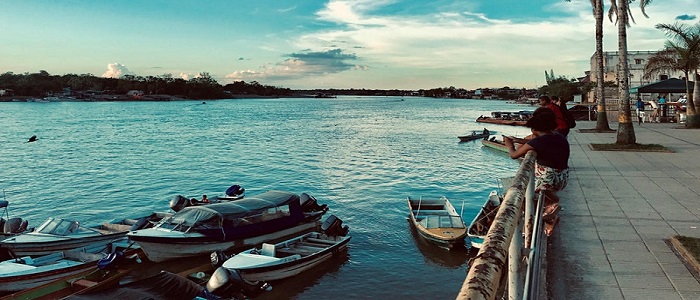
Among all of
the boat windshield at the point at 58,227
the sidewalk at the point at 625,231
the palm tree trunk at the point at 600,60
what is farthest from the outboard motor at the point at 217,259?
the palm tree trunk at the point at 600,60

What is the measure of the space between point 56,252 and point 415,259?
35.2 ft

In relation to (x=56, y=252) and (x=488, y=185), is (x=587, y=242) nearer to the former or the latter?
(x=56, y=252)

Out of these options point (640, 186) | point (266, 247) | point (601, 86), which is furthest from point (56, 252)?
point (601, 86)

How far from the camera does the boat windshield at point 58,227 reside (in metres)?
16.9

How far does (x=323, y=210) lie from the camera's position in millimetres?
20641

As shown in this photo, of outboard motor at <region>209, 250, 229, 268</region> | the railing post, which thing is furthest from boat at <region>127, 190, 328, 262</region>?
the railing post

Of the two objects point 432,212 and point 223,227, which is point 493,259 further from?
point 432,212

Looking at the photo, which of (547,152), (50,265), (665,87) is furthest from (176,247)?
(665,87)

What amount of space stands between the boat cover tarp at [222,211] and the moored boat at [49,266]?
1744mm

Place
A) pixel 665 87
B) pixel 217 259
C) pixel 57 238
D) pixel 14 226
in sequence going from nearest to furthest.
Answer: pixel 217 259
pixel 57 238
pixel 14 226
pixel 665 87

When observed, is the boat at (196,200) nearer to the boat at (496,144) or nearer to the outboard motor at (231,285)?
the outboard motor at (231,285)

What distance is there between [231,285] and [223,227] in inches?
147

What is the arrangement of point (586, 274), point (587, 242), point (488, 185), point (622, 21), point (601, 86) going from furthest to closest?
1. point (601, 86)
2. point (488, 185)
3. point (622, 21)
4. point (587, 242)
5. point (586, 274)

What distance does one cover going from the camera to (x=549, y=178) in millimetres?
6781
